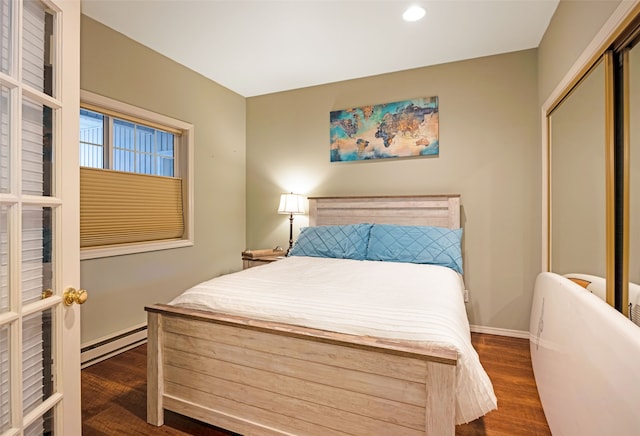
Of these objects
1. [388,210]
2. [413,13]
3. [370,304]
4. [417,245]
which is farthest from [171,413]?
[413,13]

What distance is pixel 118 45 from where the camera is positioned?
2.66m

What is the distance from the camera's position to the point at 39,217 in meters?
0.91

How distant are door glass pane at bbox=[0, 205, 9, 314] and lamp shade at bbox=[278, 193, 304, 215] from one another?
2.81 m

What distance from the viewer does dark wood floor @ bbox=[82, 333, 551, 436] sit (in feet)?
5.63

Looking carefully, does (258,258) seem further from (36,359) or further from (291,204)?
(36,359)

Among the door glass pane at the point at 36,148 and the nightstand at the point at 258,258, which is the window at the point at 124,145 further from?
the door glass pane at the point at 36,148

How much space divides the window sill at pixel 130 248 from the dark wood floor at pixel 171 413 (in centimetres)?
83

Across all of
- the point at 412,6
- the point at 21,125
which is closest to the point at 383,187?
the point at 412,6

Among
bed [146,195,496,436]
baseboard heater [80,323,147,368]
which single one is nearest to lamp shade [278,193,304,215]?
bed [146,195,496,436]

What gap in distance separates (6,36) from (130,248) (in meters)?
2.27

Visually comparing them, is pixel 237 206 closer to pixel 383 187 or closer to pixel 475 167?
pixel 383 187

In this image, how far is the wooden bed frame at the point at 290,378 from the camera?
1203mm

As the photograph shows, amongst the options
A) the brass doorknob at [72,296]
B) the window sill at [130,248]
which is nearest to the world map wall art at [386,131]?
the window sill at [130,248]

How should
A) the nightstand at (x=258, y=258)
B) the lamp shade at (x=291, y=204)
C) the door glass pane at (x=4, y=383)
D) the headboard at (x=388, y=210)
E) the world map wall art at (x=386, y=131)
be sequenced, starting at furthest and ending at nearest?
1. the lamp shade at (x=291, y=204)
2. the nightstand at (x=258, y=258)
3. the world map wall art at (x=386, y=131)
4. the headboard at (x=388, y=210)
5. the door glass pane at (x=4, y=383)
